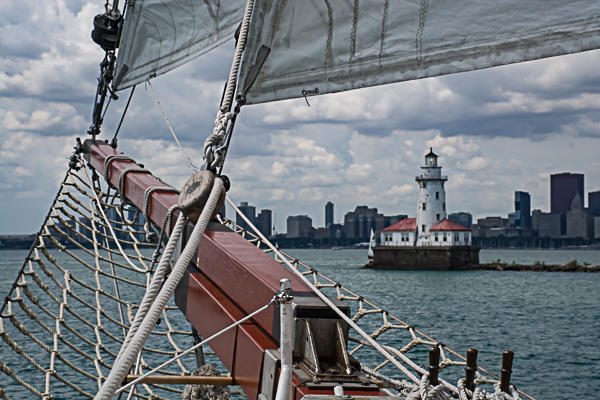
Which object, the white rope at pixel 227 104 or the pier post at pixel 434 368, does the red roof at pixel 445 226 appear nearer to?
the white rope at pixel 227 104

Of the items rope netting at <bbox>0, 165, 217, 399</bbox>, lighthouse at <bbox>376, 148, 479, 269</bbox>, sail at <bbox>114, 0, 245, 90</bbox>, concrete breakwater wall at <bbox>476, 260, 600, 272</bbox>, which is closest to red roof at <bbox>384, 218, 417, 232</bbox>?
lighthouse at <bbox>376, 148, 479, 269</bbox>

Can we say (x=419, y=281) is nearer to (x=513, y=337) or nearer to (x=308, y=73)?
(x=513, y=337)

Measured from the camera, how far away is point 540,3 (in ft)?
7.39

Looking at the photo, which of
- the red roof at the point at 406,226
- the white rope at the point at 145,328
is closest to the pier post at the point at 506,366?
the white rope at the point at 145,328

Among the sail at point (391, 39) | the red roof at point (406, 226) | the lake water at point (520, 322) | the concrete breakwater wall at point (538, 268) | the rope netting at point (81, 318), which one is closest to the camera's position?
the sail at point (391, 39)

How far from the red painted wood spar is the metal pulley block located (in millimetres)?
161

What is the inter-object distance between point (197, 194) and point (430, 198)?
65.3 metres

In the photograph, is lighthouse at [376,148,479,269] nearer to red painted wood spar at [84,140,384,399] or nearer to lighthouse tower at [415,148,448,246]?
lighthouse tower at [415,148,448,246]

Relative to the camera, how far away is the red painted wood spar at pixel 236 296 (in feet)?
8.72

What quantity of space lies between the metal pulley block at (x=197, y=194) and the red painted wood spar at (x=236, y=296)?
161 millimetres

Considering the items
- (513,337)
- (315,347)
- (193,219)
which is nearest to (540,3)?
(315,347)

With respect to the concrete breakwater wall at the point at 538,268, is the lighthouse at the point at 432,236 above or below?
above

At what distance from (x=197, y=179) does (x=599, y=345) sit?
25.1 metres

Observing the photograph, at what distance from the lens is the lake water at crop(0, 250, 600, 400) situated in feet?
61.7
